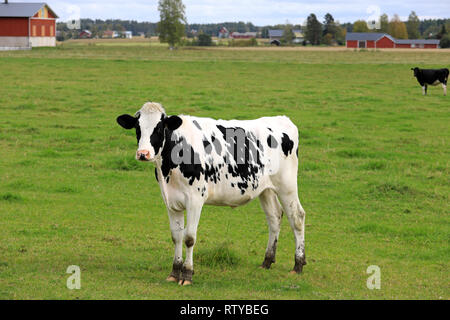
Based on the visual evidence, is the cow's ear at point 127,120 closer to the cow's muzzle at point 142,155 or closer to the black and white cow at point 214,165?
the black and white cow at point 214,165

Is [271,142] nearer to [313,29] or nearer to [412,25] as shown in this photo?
[313,29]

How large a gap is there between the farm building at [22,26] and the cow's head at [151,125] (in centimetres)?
6609

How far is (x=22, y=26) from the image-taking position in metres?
71.9

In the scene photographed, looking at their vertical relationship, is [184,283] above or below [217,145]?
below

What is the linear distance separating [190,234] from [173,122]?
4.05ft

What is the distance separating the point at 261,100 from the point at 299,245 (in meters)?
19.2

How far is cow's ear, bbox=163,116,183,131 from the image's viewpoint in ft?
23.5

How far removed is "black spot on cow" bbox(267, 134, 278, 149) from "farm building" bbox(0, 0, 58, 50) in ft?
216

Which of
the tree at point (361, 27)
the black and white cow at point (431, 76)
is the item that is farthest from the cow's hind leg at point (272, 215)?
the tree at point (361, 27)

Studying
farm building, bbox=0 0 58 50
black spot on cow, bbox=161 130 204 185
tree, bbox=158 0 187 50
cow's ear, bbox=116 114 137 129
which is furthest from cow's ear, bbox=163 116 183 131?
tree, bbox=158 0 187 50

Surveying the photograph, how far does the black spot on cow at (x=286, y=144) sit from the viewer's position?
8.11m

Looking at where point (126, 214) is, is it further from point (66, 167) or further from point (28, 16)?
point (28, 16)

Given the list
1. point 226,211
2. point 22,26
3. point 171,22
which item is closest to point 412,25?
point 171,22

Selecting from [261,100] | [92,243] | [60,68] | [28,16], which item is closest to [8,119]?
[261,100]
